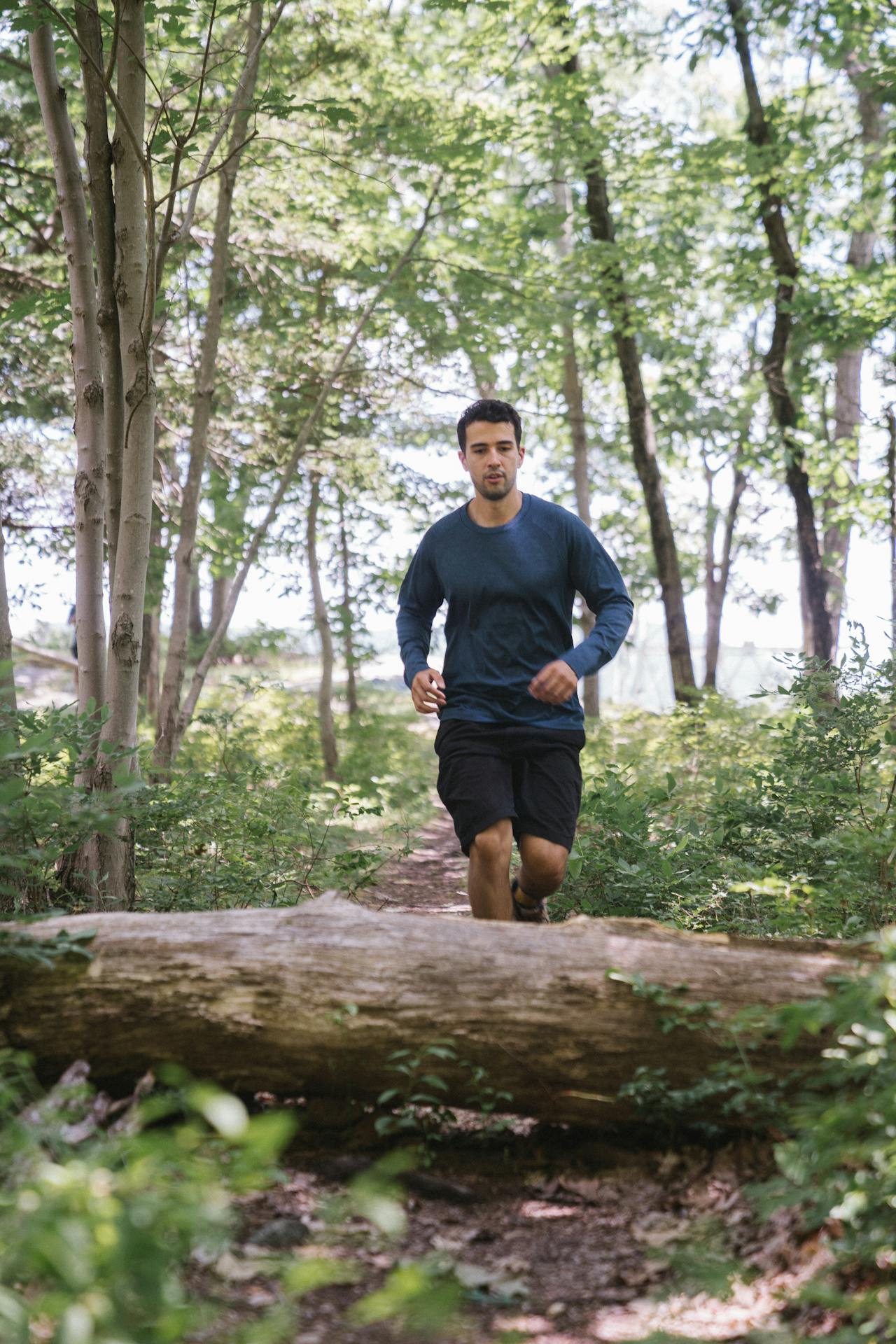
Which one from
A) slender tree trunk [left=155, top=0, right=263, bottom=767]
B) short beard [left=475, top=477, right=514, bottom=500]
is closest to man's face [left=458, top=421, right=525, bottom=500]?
short beard [left=475, top=477, right=514, bottom=500]

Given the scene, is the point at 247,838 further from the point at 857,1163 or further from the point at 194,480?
the point at 857,1163

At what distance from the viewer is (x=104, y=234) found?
528cm

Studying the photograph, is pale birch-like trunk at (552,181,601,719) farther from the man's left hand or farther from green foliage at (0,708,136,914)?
green foliage at (0,708,136,914)

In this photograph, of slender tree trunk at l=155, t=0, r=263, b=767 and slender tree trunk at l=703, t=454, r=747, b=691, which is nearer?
slender tree trunk at l=155, t=0, r=263, b=767

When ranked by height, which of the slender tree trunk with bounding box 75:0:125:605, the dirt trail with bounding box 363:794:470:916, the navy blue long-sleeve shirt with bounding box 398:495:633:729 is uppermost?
the slender tree trunk with bounding box 75:0:125:605

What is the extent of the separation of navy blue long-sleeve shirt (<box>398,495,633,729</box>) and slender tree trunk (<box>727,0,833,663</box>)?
345 inches

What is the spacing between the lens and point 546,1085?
323 centimetres

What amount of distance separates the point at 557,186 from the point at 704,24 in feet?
15.2

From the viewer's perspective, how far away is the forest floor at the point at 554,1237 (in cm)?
237

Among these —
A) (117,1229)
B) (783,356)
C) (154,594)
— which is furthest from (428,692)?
(783,356)

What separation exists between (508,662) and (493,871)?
89 centimetres

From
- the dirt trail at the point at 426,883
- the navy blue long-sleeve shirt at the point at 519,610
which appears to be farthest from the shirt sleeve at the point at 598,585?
the dirt trail at the point at 426,883

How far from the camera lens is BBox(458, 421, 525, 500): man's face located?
474 cm

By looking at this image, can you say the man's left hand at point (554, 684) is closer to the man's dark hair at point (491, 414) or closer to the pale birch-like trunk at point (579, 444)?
the man's dark hair at point (491, 414)
